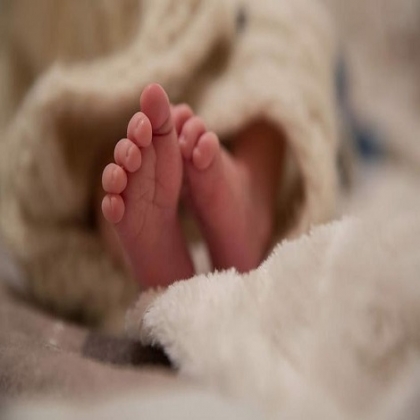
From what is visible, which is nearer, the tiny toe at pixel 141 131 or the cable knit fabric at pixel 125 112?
the tiny toe at pixel 141 131

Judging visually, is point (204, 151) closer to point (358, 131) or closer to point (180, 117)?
point (180, 117)

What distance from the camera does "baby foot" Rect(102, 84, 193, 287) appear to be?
0.39 meters

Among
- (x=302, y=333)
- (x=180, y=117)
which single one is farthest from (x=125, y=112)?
(x=302, y=333)

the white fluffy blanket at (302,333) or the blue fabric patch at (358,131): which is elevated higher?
the blue fabric patch at (358,131)

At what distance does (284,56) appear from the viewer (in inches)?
23.2

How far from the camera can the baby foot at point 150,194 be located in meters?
0.39

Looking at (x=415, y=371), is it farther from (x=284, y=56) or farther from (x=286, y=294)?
(x=284, y=56)

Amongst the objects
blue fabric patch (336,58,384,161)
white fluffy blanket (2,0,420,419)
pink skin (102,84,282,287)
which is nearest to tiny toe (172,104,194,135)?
pink skin (102,84,282,287)

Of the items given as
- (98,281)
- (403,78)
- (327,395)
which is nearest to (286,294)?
(327,395)

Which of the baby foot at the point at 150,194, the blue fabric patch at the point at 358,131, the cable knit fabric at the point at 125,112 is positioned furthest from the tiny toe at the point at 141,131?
the blue fabric patch at the point at 358,131

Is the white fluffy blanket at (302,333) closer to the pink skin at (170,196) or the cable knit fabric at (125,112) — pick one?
the pink skin at (170,196)

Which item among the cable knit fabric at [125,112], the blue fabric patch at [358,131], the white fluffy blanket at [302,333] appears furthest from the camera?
the blue fabric patch at [358,131]

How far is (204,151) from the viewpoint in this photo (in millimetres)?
446

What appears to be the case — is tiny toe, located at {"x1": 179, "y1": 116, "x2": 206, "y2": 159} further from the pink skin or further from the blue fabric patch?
the blue fabric patch
